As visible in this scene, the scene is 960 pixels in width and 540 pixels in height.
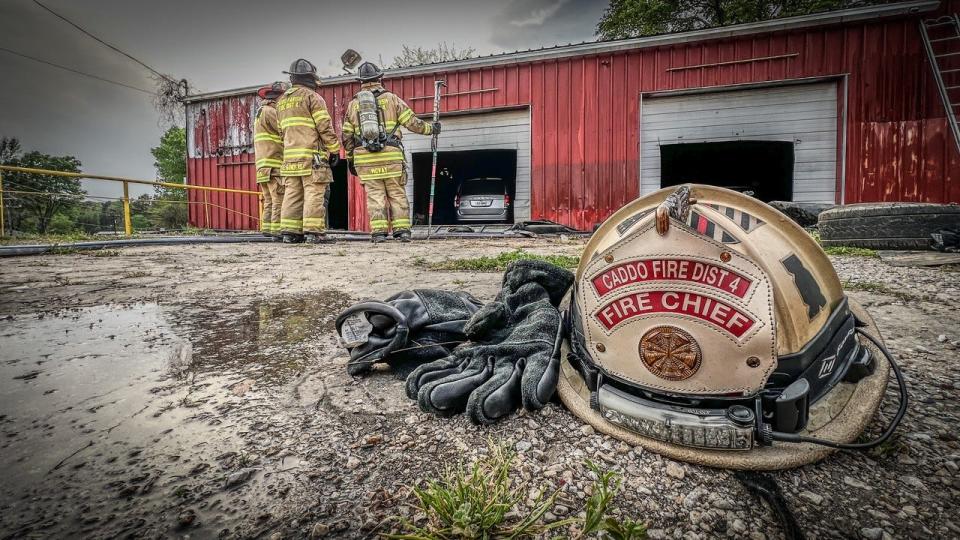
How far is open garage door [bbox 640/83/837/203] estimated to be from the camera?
26.6ft

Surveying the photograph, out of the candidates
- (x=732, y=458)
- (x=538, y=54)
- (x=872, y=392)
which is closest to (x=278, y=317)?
(x=732, y=458)

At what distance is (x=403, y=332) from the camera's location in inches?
59.6

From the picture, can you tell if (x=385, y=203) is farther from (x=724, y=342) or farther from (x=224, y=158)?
(x=224, y=158)

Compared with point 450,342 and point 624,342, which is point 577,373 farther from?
point 450,342

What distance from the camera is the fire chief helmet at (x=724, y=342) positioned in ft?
3.13

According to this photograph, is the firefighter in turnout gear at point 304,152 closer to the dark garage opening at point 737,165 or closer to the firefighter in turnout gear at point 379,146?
the firefighter in turnout gear at point 379,146

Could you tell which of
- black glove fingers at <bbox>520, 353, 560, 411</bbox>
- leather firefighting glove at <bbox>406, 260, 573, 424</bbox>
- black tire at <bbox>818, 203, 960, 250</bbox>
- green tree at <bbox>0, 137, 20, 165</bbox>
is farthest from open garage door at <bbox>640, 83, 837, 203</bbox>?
green tree at <bbox>0, 137, 20, 165</bbox>

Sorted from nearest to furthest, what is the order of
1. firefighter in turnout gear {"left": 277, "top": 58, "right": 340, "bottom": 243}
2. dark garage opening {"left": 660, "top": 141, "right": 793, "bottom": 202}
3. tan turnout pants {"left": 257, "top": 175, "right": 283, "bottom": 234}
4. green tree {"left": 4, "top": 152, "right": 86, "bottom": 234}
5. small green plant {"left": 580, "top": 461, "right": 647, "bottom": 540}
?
1. small green plant {"left": 580, "top": 461, "right": 647, "bottom": 540}
2. firefighter in turnout gear {"left": 277, "top": 58, "right": 340, "bottom": 243}
3. tan turnout pants {"left": 257, "top": 175, "right": 283, "bottom": 234}
4. dark garage opening {"left": 660, "top": 141, "right": 793, "bottom": 202}
5. green tree {"left": 4, "top": 152, "right": 86, "bottom": 234}

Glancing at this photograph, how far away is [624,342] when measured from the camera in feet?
3.59

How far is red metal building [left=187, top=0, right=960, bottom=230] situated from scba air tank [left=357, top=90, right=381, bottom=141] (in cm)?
418

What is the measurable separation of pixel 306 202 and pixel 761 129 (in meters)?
9.51

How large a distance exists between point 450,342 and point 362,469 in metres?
0.70

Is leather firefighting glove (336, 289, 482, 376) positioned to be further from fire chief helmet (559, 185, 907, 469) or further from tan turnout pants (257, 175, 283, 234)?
tan turnout pants (257, 175, 283, 234)

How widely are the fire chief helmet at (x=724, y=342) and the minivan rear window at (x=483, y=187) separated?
30.6ft
